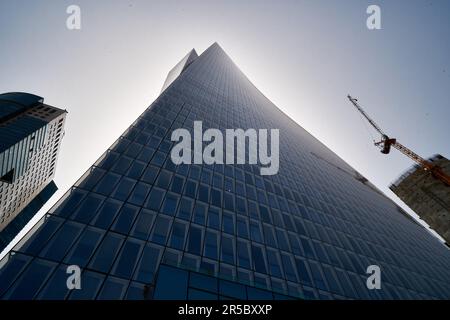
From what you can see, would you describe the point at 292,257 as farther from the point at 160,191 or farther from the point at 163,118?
the point at 163,118

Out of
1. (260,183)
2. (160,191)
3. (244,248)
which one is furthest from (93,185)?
(260,183)

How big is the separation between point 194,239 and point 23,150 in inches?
4438

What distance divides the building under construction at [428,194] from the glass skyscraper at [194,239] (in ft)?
54.6

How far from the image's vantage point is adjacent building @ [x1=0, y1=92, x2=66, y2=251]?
10125 cm

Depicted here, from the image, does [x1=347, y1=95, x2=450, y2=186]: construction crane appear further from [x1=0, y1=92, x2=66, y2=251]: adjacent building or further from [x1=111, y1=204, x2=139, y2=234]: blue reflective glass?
[x1=0, y1=92, x2=66, y2=251]: adjacent building

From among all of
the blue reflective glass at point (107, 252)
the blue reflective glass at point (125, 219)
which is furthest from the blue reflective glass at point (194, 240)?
the blue reflective glass at point (107, 252)

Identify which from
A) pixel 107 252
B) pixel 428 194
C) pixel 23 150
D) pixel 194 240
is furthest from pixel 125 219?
pixel 23 150

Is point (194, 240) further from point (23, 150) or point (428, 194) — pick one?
point (23, 150)

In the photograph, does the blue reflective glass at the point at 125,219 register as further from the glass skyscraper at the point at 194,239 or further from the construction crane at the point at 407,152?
the construction crane at the point at 407,152

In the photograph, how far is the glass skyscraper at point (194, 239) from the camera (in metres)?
16.2

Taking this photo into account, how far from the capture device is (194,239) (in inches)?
902

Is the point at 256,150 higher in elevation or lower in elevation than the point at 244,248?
higher

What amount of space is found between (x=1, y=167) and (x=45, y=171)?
48.7 m

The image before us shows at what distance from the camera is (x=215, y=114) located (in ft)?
180
